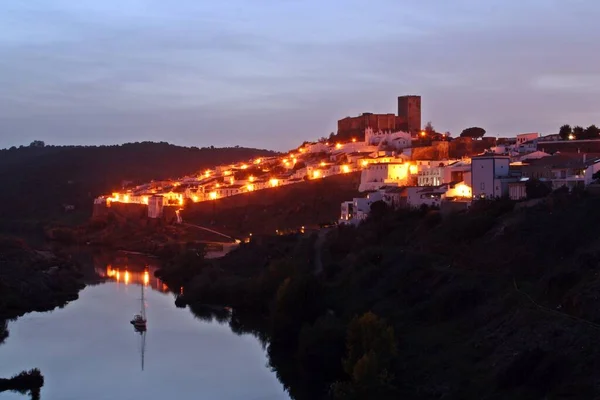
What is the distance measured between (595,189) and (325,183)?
73.7 feet

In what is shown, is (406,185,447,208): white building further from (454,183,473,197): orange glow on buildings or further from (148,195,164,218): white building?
(148,195,164,218): white building

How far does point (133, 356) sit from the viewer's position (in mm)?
20031

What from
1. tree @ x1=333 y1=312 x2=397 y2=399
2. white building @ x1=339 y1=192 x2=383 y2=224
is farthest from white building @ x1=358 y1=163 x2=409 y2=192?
tree @ x1=333 y1=312 x2=397 y2=399

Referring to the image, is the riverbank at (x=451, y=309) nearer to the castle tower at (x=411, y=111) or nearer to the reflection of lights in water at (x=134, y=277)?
the reflection of lights in water at (x=134, y=277)

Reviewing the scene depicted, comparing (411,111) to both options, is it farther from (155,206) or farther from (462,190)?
(462,190)

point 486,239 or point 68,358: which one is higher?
point 486,239

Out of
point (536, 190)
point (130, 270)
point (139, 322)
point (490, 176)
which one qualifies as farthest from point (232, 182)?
point (536, 190)

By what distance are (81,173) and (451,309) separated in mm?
76174

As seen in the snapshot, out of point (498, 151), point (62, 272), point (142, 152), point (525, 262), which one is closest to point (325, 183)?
point (498, 151)

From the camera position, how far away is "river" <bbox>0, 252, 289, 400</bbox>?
56.1 ft

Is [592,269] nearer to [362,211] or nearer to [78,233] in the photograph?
[362,211]

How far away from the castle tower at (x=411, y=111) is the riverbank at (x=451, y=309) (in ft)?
92.0

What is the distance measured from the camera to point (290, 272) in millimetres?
23703

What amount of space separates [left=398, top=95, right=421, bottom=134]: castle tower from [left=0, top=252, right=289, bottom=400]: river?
28554 millimetres
